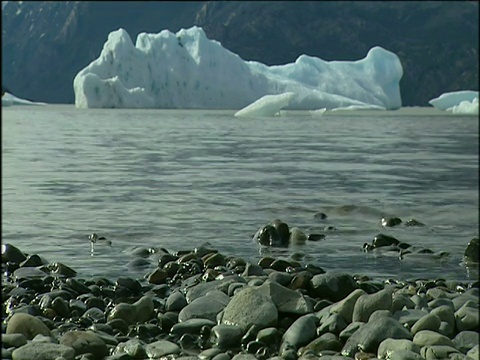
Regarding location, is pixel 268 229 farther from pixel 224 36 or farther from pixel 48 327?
pixel 224 36

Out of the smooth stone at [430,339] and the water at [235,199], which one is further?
the water at [235,199]

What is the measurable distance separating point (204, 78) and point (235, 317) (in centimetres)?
3501

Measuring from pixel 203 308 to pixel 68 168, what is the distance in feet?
28.2

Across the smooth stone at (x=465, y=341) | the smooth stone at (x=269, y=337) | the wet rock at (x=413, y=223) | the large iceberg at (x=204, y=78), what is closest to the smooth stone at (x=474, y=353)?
the smooth stone at (x=465, y=341)

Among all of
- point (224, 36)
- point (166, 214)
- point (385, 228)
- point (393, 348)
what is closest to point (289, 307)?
point (393, 348)

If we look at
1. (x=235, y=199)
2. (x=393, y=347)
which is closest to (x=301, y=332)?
(x=393, y=347)

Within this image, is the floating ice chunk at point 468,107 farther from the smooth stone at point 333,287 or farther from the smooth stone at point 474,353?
the smooth stone at point 474,353

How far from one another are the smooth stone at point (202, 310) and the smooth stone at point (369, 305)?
0.70 meters

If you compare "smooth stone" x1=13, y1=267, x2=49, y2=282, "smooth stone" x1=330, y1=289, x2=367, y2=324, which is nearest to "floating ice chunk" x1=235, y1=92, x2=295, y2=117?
"smooth stone" x1=13, y1=267, x2=49, y2=282

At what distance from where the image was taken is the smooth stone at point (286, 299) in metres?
4.06

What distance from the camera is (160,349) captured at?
3600 millimetres

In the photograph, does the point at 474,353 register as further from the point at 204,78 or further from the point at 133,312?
the point at 204,78

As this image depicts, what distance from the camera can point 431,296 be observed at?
4527 mm

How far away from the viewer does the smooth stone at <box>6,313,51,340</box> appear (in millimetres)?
3764
